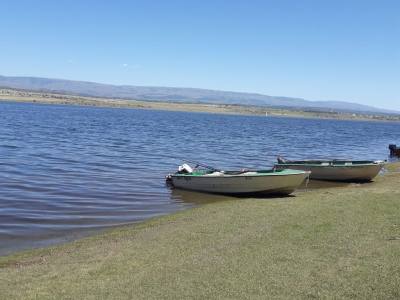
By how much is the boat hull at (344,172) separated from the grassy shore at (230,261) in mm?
12737

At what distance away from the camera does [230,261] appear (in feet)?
34.3

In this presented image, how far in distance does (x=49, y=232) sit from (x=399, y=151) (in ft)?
135

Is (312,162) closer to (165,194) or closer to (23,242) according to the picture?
(165,194)

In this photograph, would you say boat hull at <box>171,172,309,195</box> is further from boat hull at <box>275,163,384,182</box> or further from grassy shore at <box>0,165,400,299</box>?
grassy shore at <box>0,165,400,299</box>

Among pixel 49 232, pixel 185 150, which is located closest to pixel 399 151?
pixel 185 150

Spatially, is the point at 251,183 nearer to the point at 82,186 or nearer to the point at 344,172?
the point at 82,186

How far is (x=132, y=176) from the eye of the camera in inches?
1105

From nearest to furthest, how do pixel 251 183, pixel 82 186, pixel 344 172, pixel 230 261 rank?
pixel 230 261
pixel 251 183
pixel 82 186
pixel 344 172

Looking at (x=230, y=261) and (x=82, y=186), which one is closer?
(x=230, y=261)

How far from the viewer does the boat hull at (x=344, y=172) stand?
93.0 ft

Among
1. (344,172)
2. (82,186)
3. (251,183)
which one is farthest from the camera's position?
(344,172)

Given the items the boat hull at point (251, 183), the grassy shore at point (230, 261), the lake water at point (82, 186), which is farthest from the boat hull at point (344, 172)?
the grassy shore at point (230, 261)

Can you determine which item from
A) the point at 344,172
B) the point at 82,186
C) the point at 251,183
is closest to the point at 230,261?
the point at 251,183

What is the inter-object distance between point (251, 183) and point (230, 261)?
12818 mm
